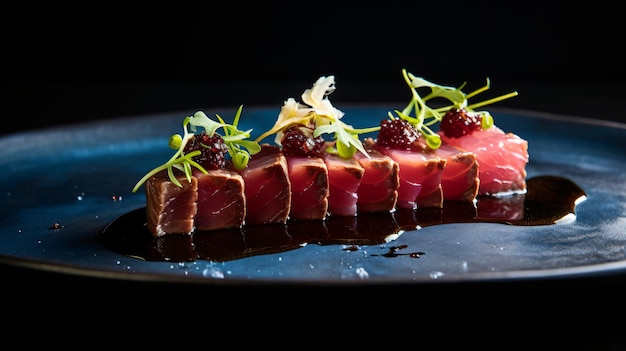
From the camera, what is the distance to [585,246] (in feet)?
11.3

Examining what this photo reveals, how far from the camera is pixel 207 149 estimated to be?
3598 mm

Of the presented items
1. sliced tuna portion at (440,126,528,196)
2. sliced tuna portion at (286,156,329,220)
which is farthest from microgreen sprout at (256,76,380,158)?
sliced tuna portion at (440,126,528,196)

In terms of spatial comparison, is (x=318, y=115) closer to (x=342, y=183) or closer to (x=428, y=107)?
(x=342, y=183)

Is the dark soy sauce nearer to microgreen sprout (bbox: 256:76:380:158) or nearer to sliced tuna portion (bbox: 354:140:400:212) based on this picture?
sliced tuna portion (bbox: 354:140:400:212)

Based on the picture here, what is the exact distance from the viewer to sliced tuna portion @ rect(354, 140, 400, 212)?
3795 mm

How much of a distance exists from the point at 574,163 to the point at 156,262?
8.49ft

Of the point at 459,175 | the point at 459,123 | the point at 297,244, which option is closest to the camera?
the point at 297,244

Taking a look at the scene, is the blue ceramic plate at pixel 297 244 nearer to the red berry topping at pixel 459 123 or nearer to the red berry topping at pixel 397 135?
the red berry topping at pixel 397 135

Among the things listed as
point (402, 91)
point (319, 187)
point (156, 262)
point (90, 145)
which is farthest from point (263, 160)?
point (402, 91)

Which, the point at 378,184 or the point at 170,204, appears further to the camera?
the point at 378,184

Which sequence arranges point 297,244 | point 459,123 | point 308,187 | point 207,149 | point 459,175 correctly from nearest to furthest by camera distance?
1. point 297,244
2. point 207,149
3. point 308,187
4. point 459,175
5. point 459,123

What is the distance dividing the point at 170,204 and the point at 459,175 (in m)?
1.39

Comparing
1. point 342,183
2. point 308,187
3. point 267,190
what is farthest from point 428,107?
point 267,190

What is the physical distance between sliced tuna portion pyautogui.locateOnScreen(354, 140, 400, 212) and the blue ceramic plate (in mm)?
280
